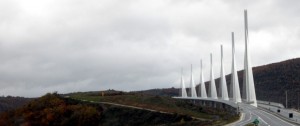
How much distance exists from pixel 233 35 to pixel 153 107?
37525mm

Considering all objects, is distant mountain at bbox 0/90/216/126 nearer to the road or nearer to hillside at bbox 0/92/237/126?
hillside at bbox 0/92/237/126

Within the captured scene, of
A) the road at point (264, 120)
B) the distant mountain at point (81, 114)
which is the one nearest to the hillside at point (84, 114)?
the distant mountain at point (81, 114)

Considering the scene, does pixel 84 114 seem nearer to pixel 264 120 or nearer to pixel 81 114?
pixel 81 114

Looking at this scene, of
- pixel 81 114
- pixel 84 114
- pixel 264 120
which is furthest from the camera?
pixel 81 114

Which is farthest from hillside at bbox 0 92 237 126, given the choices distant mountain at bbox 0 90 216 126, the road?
the road

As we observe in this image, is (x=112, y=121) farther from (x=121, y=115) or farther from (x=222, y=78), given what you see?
(x=222, y=78)

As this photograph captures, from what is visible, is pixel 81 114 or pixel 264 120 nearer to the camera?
pixel 264 120

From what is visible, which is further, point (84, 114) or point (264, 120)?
point (84, 114)

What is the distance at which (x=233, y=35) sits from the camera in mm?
130875

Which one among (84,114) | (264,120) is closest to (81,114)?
(84,114)

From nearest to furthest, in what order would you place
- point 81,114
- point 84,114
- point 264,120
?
point 264,120
point 84,114
point 81,114

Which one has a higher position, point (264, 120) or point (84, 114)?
point (84, 114)

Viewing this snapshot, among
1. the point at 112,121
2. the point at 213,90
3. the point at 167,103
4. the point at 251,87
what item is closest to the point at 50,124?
the point at 112,121

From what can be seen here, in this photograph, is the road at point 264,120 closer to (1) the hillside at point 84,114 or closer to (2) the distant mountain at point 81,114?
(1) the hillside at point 84,114
